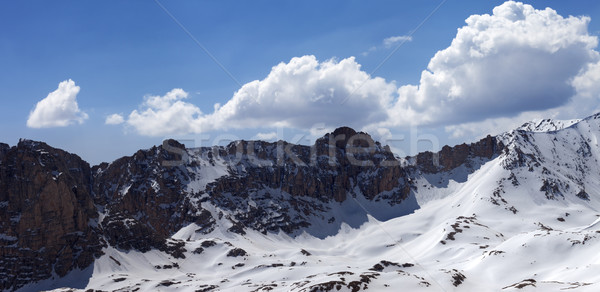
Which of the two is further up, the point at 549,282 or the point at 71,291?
the point at 71,291

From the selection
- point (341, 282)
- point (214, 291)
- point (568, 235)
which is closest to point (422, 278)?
point (341, 282)

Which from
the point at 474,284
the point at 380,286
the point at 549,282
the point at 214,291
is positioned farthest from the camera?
the point at 214,291

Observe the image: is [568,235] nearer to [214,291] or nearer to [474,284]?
[474,284]

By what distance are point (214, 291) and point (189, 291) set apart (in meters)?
13.9

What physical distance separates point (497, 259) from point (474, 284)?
2247 centimetres

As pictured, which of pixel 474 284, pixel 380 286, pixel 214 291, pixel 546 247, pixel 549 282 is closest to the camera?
pixel 549 282

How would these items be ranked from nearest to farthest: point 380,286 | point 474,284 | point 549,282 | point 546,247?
point 549,282
point 380,286
point 474,284
point 546,247

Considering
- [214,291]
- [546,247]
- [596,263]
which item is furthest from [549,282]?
[214,291]

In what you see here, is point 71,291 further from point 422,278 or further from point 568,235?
point 568,235

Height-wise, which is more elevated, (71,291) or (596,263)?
(71,291)

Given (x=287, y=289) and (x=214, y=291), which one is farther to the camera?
(x=214, y=291)

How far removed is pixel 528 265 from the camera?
163875mm

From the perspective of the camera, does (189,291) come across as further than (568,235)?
Yes

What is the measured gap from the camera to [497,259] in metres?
172
